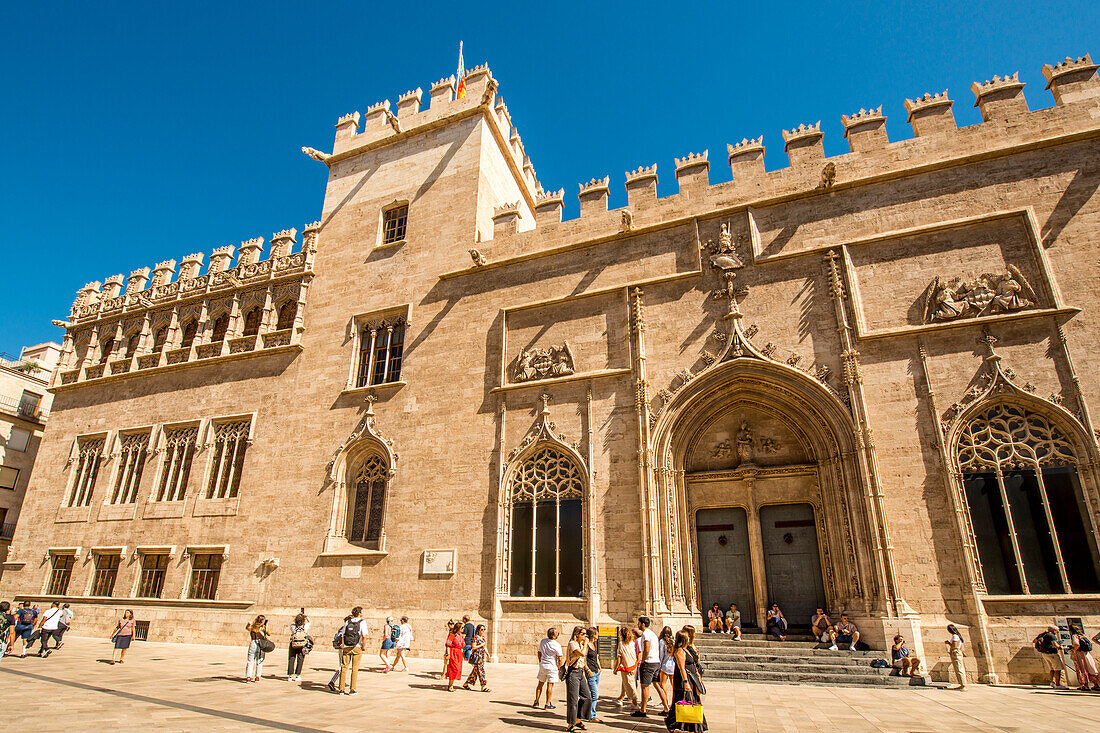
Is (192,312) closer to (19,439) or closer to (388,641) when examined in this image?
(19,439)

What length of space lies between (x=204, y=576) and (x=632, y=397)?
595 inches

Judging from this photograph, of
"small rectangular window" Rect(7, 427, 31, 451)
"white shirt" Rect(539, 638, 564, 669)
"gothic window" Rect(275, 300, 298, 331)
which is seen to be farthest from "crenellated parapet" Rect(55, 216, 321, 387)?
"white shirt" Rect(539, 638, 564, 669)

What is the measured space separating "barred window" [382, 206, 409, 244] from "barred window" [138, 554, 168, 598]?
43.5ft

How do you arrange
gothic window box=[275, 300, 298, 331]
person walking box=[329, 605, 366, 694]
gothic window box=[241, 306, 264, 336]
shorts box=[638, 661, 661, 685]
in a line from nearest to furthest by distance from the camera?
shorts box=[638, 661, 661, 685], person walking box=[329, 605, 366, 694], gothic window box=[275, 300, 298, 331], gothic window box=[241, 306, 264, 336]

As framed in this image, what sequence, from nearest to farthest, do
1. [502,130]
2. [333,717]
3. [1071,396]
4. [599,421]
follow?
[333,717] < [1071,396] < [599,421] < [502,130]

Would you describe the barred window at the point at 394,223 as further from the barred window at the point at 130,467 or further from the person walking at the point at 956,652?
the person walking at the point at 956,652

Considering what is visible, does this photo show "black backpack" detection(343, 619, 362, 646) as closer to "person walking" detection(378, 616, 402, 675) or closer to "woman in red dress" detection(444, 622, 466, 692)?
"woman in red dress" detection(444, 622, 466, 692)

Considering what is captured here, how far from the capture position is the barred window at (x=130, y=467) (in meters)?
21.9

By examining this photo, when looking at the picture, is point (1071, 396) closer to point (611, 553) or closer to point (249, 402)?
point (611, 553)

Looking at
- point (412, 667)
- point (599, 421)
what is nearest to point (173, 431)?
point (412, 667)

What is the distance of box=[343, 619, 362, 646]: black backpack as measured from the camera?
10578 mm

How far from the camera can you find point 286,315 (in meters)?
22.3

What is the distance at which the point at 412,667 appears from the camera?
13977 millimetres

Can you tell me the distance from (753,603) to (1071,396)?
26.1 ft
